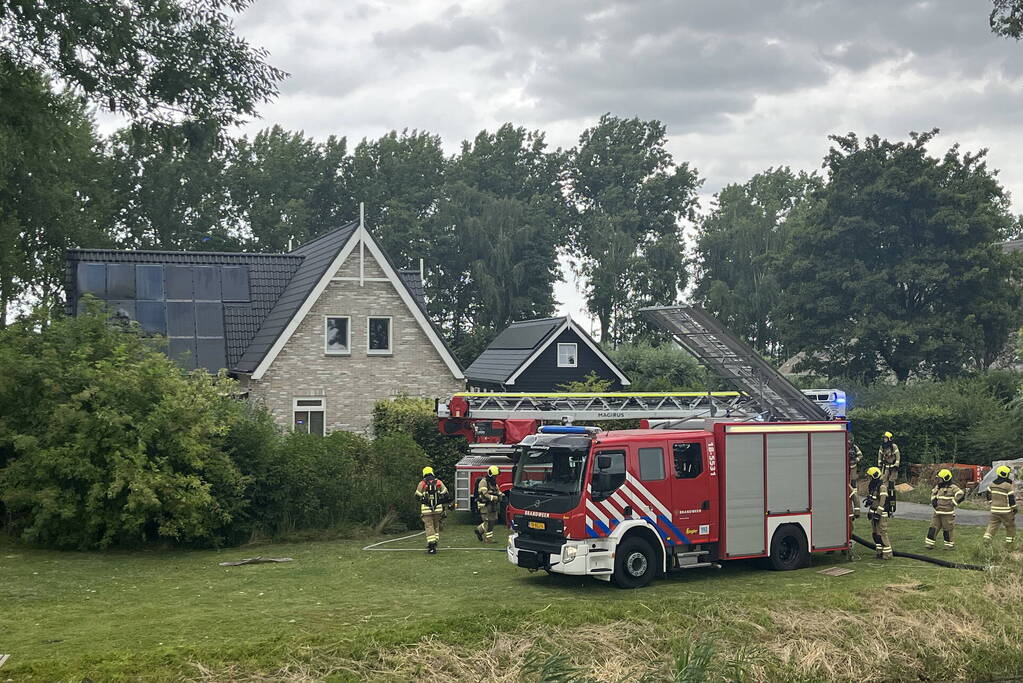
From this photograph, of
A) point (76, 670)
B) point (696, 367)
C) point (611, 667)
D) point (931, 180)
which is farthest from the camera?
point (696, 367)

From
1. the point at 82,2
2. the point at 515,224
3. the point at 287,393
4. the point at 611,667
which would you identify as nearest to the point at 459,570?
the point at 611,667

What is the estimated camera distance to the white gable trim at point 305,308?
→ 30.7 metres

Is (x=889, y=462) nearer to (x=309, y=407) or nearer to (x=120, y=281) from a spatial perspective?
(x=309, y=407)

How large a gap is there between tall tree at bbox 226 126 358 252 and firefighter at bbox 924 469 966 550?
46145 mm

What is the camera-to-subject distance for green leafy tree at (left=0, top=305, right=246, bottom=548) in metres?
20.2

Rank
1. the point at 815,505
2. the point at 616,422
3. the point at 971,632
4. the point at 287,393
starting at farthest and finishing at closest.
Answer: the point at 287,393 < the point at 616,422 < the point at 815,505 < the point at 971,632

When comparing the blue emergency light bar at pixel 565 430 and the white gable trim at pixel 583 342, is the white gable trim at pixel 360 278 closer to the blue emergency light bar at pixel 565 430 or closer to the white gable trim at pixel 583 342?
the white gable trim at pixel 583 342

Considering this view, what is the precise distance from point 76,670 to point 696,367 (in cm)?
4257

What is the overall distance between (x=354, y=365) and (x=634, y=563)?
55.5 ft

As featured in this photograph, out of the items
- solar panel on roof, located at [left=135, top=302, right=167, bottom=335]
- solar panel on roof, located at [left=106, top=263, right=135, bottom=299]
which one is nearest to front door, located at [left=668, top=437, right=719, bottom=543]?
solar panel on roof, located at [left=135, top=302, right=167, bottom=335]

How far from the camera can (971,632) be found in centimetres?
1502

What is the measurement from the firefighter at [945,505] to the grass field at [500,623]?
1064 mm

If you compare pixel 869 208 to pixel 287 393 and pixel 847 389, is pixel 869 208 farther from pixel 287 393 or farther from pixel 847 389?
pixel 287 393

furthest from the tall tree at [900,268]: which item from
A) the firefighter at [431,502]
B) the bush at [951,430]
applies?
the firefighter at [431,502]
